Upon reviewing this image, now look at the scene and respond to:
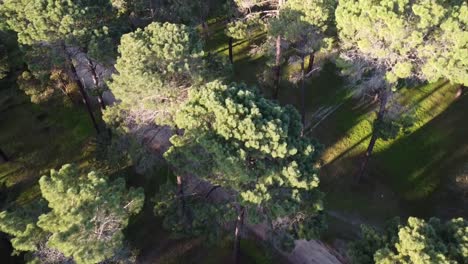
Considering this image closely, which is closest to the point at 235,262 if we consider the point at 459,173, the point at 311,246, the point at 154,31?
the point at 311,246

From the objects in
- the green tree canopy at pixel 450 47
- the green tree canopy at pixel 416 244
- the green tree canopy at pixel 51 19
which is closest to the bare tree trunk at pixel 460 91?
the green tree canopy at pixel 450 47

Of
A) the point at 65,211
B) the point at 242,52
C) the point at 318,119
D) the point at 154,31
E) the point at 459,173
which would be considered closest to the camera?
the point at 65,211

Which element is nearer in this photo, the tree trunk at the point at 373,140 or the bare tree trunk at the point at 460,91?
the tree trunk at the point at 373,140

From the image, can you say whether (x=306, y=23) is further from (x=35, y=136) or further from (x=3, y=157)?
(x=3, y=157)

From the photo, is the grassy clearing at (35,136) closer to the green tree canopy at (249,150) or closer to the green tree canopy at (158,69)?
the green tree canopy at (158,69)

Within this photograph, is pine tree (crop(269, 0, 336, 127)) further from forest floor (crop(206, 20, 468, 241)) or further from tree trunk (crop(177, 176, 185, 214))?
tree trunk (crop(177, 176, 185, 214))

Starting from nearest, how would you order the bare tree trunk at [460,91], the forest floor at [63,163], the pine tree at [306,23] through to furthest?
the pine tree at [306,23]
the forest floor at [63,163]
the bare tree trunk at [460,91]

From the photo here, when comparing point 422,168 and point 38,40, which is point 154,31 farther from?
point 422,168

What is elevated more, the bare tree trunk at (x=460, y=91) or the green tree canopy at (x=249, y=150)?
the green tree canopy at (x=249, y=150)

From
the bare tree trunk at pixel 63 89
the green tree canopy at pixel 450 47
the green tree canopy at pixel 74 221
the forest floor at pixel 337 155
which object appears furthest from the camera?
the bare tree trunk at pixel 63 89
